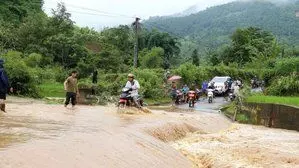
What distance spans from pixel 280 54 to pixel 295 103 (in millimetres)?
49450

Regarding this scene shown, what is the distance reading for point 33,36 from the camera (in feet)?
166

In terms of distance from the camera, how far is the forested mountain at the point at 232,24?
431 ft

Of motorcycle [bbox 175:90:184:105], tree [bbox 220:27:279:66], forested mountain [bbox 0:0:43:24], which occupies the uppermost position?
forested mountain [bbox 0:0:43:24]

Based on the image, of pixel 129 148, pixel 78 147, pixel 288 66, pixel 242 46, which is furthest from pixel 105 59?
pixel 78 147

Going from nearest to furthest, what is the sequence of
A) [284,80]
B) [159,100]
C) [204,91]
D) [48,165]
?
1. [48,165]
2. [284,80]
3. [159,100]
4. [204,91]

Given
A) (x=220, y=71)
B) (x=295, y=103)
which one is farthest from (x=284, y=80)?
(x=220, y=71)

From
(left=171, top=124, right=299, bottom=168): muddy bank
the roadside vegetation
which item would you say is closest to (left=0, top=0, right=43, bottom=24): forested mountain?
the roadside vegetation

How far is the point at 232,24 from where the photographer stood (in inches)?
6403

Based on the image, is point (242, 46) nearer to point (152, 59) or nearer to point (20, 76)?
point (152, 59)

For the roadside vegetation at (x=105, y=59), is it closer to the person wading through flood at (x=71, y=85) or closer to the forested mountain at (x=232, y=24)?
the person wading through flood at (x=71, y=85)

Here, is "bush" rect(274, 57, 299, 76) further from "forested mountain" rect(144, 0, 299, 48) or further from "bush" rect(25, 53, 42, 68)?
"forested mountain" rect(144, 0, 299, 48)

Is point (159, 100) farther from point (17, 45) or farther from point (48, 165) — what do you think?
point (48, 165)

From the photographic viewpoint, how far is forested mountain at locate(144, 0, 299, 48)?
431ft


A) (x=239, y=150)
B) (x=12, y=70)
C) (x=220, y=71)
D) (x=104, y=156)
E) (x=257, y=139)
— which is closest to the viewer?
(x=104, y=156)
